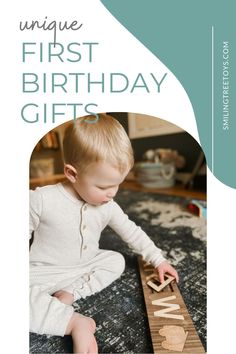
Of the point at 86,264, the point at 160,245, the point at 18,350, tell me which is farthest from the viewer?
the point at 160,245

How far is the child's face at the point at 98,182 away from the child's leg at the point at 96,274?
6.0 inches

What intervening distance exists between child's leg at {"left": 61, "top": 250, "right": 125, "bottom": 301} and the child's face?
0.15 metres

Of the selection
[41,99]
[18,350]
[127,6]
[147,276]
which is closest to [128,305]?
[147,276]

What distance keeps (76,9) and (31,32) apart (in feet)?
0.26

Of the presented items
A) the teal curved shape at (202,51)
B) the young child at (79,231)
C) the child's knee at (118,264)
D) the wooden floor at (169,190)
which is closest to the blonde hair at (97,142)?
the young child at (79,231)

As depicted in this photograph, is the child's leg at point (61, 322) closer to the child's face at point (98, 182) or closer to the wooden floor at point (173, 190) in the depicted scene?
the child's face at point (98, 182)

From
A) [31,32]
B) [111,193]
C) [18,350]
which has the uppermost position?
[31,32]

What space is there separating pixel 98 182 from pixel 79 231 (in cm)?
13

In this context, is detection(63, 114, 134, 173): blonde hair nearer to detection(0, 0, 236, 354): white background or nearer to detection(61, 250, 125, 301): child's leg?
detection(0, 0, 236, 354): white background

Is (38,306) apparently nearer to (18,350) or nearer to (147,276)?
(18,350)

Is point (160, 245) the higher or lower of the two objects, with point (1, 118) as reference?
lower

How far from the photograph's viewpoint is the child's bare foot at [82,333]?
0.44 meters

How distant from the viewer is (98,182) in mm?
516

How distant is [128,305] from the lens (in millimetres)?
544
